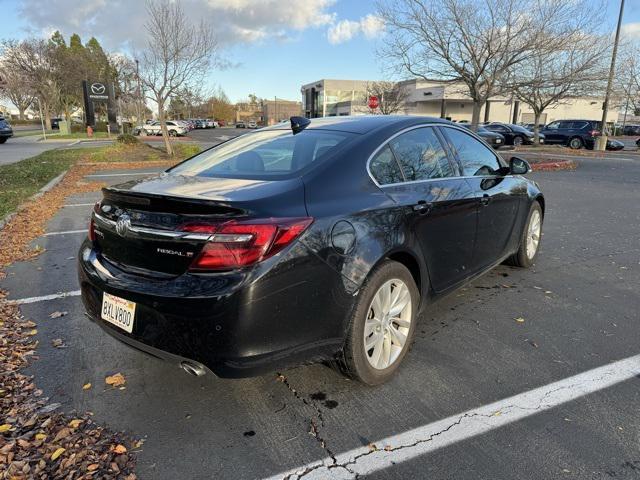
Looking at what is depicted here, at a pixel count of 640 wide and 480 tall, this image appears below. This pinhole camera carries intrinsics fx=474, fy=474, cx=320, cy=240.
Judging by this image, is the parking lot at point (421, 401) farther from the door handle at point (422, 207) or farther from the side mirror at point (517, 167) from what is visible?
the side mirror at point (517, 167)

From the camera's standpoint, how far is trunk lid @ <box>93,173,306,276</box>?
2.29 m

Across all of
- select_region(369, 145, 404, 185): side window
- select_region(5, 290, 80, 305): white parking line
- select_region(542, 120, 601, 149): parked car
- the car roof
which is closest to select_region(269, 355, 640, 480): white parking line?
select_region(369, 145, 404, 185): side window

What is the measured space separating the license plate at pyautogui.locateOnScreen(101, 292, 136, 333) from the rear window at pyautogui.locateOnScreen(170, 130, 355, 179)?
0.95 m

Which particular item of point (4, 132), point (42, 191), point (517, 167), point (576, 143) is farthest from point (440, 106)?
point (517, 167)

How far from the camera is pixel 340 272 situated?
2.52 metres

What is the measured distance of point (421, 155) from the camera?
343cm

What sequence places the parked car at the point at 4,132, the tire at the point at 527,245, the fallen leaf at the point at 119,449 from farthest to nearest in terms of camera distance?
the parked car at the point at 4,132
the tire at the point at 527,245
the fallen leaf at the point at 119,449

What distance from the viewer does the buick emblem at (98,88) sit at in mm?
34781

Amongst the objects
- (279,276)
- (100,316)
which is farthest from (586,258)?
(100,316)

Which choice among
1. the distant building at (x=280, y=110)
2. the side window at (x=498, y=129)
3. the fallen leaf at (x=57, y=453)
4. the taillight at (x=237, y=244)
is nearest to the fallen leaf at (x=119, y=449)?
the fallen leaf at (x=57, y=453)

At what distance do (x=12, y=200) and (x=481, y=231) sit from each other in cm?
873

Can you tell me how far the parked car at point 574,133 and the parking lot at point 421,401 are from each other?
26.5 meters

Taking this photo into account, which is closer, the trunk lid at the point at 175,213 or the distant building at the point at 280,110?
the trunk lid at the point at 175,213

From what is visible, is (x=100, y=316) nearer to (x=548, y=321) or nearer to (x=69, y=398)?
(x=69, y=398)
